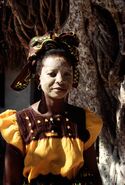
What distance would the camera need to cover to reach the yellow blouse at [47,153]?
257cm

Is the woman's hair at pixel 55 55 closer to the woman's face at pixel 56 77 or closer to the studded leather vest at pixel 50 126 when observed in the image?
the woman's face at pixel 56 77

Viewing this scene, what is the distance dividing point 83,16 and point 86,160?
2.05 metres

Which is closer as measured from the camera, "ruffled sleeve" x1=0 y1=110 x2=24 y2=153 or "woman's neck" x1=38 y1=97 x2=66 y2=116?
"ruffled sleeve" x1=0 y1=110 x2=24 y2=153

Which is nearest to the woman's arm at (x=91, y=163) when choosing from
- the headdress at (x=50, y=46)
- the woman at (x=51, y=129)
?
the woman at (x=51, y=129)

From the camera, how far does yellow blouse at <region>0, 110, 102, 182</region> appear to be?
2.57 meters

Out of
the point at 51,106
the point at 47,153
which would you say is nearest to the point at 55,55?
the point at 51,106

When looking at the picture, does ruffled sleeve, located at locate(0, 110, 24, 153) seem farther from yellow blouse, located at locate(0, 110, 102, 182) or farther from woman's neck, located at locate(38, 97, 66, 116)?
woman's neck, located at locate(38, 97, 66, 116)

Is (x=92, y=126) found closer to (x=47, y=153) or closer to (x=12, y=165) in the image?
(x=47, y=153)

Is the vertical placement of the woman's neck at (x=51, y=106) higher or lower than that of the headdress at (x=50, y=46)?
lower

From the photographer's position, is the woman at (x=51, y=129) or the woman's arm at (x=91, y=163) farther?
the woman's arm at (x=91, y=163)

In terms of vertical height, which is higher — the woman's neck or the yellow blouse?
the woman's neck

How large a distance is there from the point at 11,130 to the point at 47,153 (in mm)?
215

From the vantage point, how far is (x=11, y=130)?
2592 mm

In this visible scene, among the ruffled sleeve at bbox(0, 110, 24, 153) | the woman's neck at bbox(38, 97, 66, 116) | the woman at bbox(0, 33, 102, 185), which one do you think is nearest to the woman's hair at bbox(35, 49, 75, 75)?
the woman at bbox(0, 33, 102, 185)
